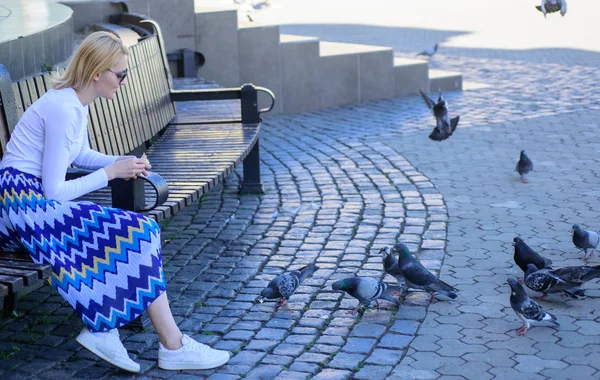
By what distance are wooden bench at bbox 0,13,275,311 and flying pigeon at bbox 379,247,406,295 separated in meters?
1.37

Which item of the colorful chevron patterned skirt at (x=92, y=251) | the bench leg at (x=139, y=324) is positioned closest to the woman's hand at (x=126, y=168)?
the colorful chevron patterned skirt at (x=92, y=251)

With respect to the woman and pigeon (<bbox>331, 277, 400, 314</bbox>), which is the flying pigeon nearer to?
pigeon (<bbox>331, 277, 400, 314</bbox>)

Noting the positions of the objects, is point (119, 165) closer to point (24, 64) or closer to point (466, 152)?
point (24, 64)

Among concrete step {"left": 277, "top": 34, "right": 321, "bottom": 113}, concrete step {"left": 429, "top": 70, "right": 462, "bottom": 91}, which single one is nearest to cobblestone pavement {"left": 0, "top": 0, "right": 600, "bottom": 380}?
concrete step {"left": 277, "top": 34, "right": 321, "bottom": 113}

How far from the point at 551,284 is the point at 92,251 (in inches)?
115

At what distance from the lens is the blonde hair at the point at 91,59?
16.8ft

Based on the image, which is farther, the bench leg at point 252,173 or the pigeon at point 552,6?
the bench leg at point 252,173

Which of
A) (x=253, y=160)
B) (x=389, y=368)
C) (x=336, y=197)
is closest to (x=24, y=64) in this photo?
(x=253, y=160)

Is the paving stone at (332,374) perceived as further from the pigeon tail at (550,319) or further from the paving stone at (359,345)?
the pigeon tail at (550,319)

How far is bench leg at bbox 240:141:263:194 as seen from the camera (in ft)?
29.3

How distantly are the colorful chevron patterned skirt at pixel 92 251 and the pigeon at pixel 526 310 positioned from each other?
218 cm

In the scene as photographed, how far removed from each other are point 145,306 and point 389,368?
4.49 feet

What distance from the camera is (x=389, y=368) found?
5207 millimetres

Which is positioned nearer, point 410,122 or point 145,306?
point 145,306
